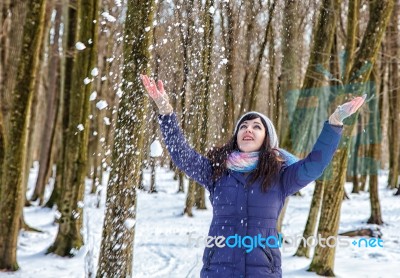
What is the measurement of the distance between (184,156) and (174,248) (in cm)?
660

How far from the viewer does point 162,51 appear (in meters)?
4.42

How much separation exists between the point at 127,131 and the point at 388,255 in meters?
6.62

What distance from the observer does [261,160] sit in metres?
2.67

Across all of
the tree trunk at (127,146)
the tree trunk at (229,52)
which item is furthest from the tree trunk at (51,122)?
the tree trunk at (127,146)

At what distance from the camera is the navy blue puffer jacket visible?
250 cm

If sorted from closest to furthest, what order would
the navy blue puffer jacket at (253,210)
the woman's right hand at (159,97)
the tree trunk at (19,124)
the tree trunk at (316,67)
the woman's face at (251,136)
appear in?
the navy blue puffer jacket at (253,210), the woman's face at (251,136), the woman's right hand at (159,97), the tree trunk at (19,124), the tree trunk at (316,67)

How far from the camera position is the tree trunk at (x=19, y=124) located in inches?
257

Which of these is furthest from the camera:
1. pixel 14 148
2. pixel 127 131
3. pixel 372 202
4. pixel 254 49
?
pixel 254 49

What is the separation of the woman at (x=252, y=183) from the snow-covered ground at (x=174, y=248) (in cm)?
240

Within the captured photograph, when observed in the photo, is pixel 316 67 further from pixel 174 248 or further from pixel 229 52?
pixel 174 248

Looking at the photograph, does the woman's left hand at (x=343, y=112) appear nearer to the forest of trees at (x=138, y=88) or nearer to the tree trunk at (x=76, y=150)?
the forest of trees at (x=138, y=88)

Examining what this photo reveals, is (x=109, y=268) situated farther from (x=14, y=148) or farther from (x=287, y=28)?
(x=287, y=28)

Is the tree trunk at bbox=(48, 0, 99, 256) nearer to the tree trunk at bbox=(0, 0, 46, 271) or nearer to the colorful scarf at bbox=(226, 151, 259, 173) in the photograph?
the tree trunk at bbox=(0, 0, 46, 271)

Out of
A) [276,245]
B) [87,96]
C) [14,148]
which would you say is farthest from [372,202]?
[276,245]
